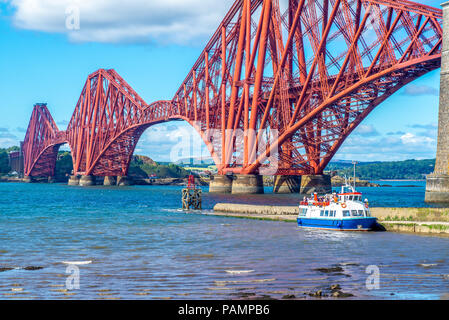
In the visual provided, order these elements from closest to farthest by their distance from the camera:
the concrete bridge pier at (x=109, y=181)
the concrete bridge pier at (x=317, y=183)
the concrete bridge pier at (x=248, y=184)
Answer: the concrete bridge pier at (x=248, y=184) < the concrete bridge pier at (x=317, y=183) < the concrete bridge pier at (x=109, y=181)

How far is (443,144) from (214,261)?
42859 millimetres

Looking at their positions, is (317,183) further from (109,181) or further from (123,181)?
(109,181)

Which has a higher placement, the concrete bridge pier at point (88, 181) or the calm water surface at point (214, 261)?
the concrete bridge pier at point (88, 181)

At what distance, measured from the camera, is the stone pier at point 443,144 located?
6406cm

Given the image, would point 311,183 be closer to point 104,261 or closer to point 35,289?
point 104,261

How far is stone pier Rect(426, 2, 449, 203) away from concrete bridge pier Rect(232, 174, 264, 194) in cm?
4187

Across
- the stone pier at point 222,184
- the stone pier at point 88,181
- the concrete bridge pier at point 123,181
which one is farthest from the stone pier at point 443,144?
the stone pier at point 88,181

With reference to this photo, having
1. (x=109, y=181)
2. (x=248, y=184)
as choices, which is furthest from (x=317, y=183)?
(x=109, y=181)

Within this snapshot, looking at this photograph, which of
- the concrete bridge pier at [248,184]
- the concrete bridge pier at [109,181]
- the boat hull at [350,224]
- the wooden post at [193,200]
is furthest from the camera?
the concrete bridge pier at [109,181]

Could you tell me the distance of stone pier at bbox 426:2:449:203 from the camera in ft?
210

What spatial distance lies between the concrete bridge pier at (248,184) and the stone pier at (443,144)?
4187cm

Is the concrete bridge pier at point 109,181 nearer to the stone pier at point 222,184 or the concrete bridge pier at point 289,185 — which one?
the concrete bridge pier at point 289,185

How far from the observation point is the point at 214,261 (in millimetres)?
28375

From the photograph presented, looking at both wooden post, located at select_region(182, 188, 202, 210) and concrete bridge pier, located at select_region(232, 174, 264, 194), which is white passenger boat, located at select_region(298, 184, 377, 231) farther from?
concrete bridge pier, located at select_region(232, 174, 264, 194)
